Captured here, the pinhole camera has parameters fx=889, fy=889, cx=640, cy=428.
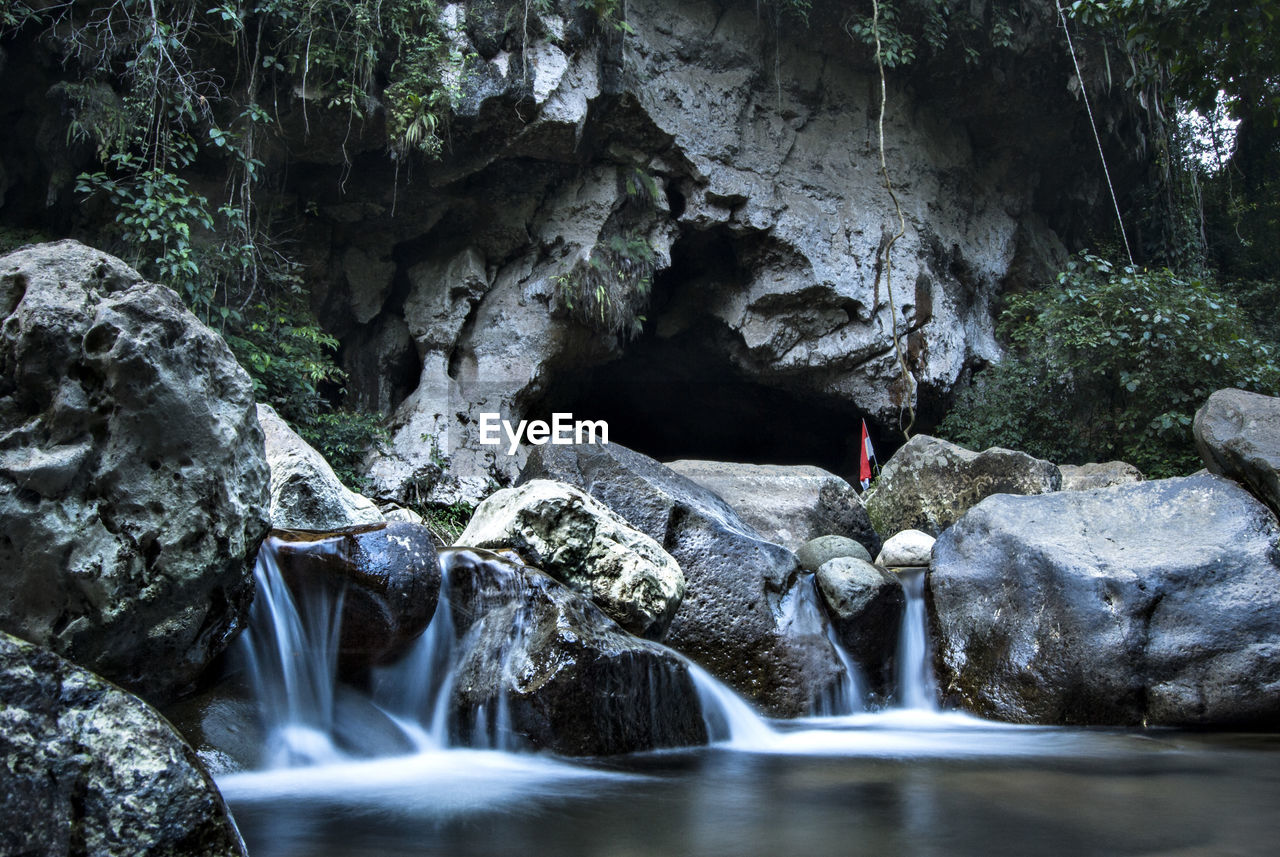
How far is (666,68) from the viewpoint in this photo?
11.0m

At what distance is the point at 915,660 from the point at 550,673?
125 inches

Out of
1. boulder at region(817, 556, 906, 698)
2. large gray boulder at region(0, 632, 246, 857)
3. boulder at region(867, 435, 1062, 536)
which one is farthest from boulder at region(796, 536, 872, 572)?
large gray boulder at region(0, 632, 246, 857)

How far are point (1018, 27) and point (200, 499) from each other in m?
11.7

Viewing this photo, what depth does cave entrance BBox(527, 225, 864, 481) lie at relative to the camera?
39.7ft

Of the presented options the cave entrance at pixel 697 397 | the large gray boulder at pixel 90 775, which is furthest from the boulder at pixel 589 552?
the cave entrance at pixel 697 397

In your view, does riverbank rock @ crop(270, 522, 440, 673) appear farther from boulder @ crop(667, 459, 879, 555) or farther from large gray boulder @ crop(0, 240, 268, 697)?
boulder @ crop(667, 459, 879, 555)

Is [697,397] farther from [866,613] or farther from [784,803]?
[784,803]

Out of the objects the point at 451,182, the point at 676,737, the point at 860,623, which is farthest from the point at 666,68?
the point at 676,737

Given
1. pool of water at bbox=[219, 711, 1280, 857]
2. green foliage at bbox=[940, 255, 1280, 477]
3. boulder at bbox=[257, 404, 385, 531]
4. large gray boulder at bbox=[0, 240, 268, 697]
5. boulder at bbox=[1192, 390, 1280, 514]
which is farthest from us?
green foliage at bbox=[940, 255, 1280, 477]

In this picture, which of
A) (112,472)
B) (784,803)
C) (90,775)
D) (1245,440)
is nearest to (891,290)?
(1245,440)

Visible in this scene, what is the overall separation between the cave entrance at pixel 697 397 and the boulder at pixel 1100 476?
3463mm

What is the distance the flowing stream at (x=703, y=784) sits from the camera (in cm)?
281

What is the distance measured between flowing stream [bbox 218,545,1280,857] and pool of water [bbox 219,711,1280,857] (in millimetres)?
12

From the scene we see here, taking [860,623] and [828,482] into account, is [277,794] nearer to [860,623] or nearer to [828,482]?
[860,623]
